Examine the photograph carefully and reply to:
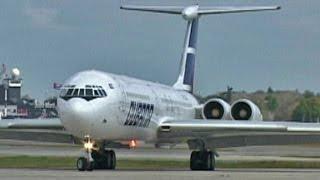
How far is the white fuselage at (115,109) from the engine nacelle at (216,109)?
9.16ft

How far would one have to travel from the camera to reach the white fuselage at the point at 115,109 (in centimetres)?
3734

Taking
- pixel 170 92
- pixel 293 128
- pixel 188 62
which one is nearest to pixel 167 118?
pixel 170 92

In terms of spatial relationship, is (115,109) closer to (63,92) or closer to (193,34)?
(63,92)

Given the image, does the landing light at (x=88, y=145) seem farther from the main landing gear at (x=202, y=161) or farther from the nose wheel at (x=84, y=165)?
the main landing gear at (x=202, y=161)

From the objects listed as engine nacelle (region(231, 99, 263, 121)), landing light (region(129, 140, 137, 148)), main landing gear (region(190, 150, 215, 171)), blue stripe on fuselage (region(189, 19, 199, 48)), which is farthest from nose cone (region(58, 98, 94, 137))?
blue stripe on fuselage (region(189, 19, 199, 48))

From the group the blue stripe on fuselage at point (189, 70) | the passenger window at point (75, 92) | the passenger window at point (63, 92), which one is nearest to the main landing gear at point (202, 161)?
the passenger window at point (75, 92)

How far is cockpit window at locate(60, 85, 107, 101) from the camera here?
1485 inches

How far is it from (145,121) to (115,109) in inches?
121

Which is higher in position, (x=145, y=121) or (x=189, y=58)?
(x=189, y=58)

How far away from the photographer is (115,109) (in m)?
38.8

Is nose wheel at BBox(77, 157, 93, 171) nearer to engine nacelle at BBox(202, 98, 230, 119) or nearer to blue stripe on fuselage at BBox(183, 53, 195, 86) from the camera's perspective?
engine nacelle at BBox(202, 98, 230, 119)

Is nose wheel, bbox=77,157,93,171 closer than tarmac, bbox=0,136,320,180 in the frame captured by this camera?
No

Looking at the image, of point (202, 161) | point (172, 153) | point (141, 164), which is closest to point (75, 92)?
point (202, 161)

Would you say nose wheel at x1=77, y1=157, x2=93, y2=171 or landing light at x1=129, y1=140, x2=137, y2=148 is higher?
landing light at x1=129, y1=140, x2=137, y2=148
